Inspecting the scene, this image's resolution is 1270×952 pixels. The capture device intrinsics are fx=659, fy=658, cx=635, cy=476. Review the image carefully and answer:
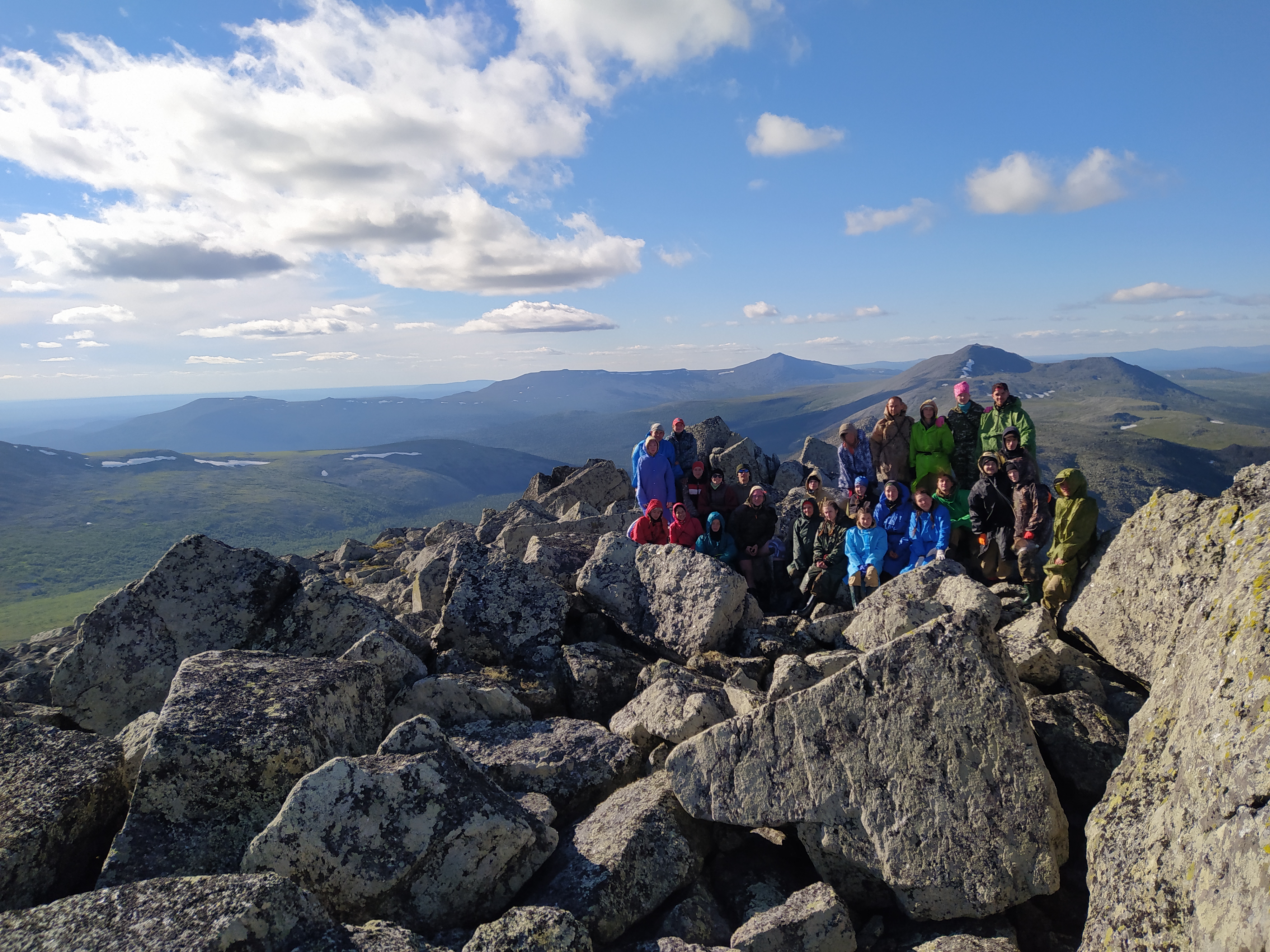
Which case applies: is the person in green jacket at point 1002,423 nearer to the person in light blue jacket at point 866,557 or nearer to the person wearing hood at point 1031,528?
the person wearing hood at point 1031,528

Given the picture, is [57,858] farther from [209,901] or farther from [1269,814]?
[1269,814]

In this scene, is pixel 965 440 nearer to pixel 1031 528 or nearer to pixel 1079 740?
pixel 1031 528

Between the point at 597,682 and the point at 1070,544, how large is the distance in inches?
382

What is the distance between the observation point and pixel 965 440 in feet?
60.1

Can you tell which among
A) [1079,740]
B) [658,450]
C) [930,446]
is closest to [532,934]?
[1079,740]

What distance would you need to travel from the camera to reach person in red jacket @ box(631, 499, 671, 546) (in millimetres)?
16312

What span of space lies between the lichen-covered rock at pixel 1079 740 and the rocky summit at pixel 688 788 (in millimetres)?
33

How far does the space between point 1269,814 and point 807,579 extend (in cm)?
1214

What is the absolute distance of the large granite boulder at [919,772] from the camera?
6477 mm

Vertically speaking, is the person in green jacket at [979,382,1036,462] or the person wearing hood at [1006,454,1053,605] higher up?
the person in green jacket at [979,382,1036,462]

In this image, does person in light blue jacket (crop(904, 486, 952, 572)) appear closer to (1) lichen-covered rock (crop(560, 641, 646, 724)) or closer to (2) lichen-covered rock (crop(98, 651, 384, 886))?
(1) lichen-covered rock (crop(560, 641, 646, 724))

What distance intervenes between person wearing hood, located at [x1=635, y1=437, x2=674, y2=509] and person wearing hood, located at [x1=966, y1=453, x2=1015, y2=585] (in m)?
7.90

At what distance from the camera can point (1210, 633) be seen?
5.89 meters

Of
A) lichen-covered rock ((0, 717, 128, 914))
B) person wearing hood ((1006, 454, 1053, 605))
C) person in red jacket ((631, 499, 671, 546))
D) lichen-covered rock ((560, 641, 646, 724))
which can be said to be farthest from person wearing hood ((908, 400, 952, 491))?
lichen-covered rock ((0, 717, 128, 914))
